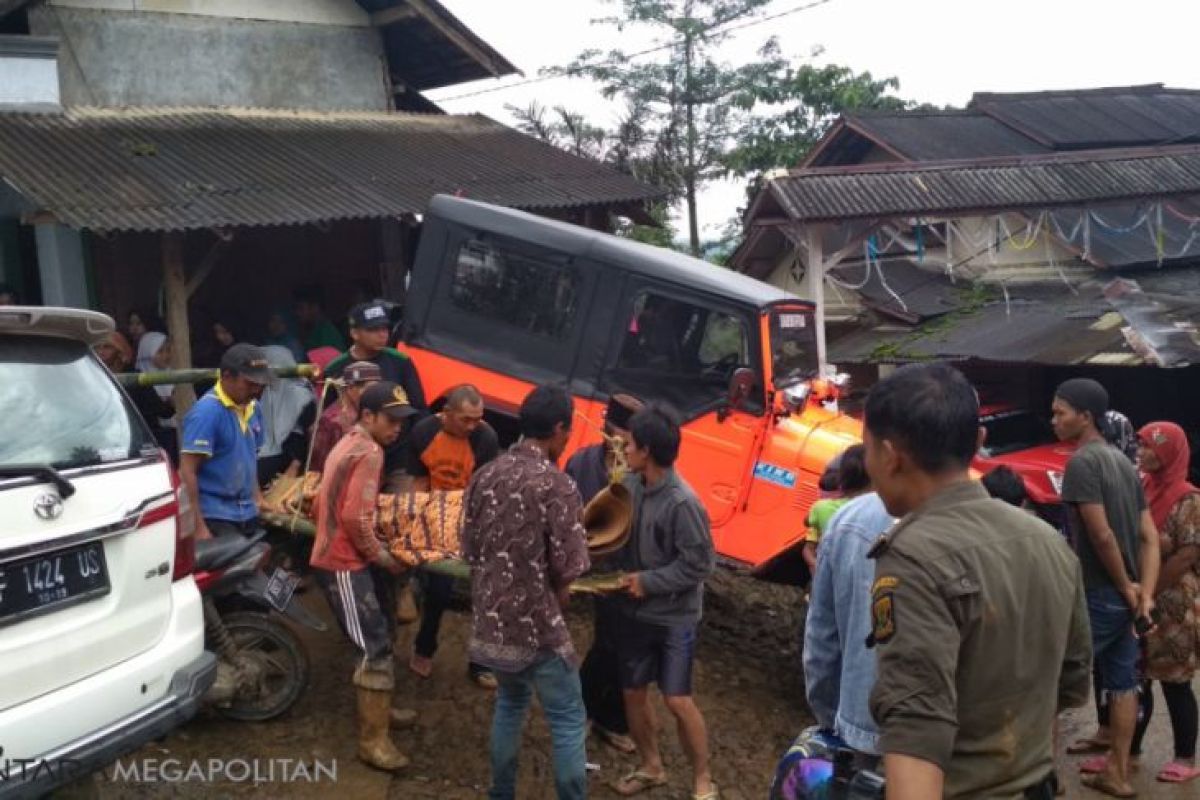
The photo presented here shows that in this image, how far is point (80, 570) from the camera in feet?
11.4

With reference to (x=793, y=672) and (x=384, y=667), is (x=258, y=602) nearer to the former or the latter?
(x=384, y=667)

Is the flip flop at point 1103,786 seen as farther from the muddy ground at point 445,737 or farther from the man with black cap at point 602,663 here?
the man with black cap at point 602,663

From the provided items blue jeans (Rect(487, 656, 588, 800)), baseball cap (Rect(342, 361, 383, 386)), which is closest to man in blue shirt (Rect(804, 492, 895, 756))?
blue jeans (Rect(487, 656, 588, 800))

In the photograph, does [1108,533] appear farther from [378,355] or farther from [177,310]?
[177,310]

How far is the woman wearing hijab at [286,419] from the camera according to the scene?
715 cm

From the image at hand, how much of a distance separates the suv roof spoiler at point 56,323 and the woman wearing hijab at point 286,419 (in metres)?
3.21

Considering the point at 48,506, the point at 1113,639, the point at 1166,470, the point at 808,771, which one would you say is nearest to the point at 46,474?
the point at 48,506

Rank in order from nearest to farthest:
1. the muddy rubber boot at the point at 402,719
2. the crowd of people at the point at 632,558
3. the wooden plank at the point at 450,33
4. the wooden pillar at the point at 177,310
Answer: the crowd of people at the point at 632,558 → the muddy rubber boot at the point at 402,719 → the wooden pillar at the point at 177,310 → the wooden plank at the point at 450,33

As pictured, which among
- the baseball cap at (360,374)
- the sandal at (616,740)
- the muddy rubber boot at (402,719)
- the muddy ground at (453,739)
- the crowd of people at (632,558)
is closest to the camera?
the crowd of people at (632,558)

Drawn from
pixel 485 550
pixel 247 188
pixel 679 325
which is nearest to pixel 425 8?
pixel 247 188

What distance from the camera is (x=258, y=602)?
17.3 feet

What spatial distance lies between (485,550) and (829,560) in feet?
4.82

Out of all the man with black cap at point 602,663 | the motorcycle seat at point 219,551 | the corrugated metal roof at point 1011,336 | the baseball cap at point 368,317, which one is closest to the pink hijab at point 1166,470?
the man with black cap at point 602,663

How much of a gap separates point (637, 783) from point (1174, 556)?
8.75 ft
